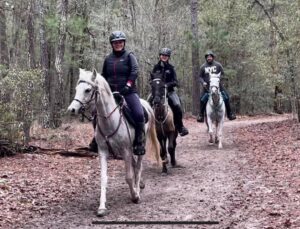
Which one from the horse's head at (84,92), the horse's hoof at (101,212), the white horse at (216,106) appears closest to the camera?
the horse's head at (84,92)

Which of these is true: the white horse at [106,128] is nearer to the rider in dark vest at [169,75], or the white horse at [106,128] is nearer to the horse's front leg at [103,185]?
the horse's front leg at [103,185]

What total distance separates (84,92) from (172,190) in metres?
2.96

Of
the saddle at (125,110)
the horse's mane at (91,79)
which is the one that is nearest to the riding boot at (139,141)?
the saddle at (125,110)

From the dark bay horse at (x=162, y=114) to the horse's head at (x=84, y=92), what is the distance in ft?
11.0

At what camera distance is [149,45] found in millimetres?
28000

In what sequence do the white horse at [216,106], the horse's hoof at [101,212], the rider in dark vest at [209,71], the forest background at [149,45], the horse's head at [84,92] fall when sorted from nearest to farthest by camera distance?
the horse's head at [84,92] → the horse's hoof at [101,212] → the forest background at [149,45] → the white horse at [216,106] → the rider in dark vest at [209,71]

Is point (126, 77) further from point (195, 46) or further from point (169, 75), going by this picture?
point (195, 46)

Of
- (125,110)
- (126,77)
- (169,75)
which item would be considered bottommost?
(125,110)

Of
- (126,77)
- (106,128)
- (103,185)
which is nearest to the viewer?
(103,185)

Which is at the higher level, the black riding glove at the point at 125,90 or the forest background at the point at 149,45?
the forest background at the point at 149,45

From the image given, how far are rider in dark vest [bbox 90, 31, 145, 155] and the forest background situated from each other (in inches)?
178

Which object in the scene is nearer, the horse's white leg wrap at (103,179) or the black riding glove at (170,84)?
the horse's white leg wrap at (103,179)

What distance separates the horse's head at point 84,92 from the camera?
720 cm

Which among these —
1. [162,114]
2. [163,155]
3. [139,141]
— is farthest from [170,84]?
[139,141]
